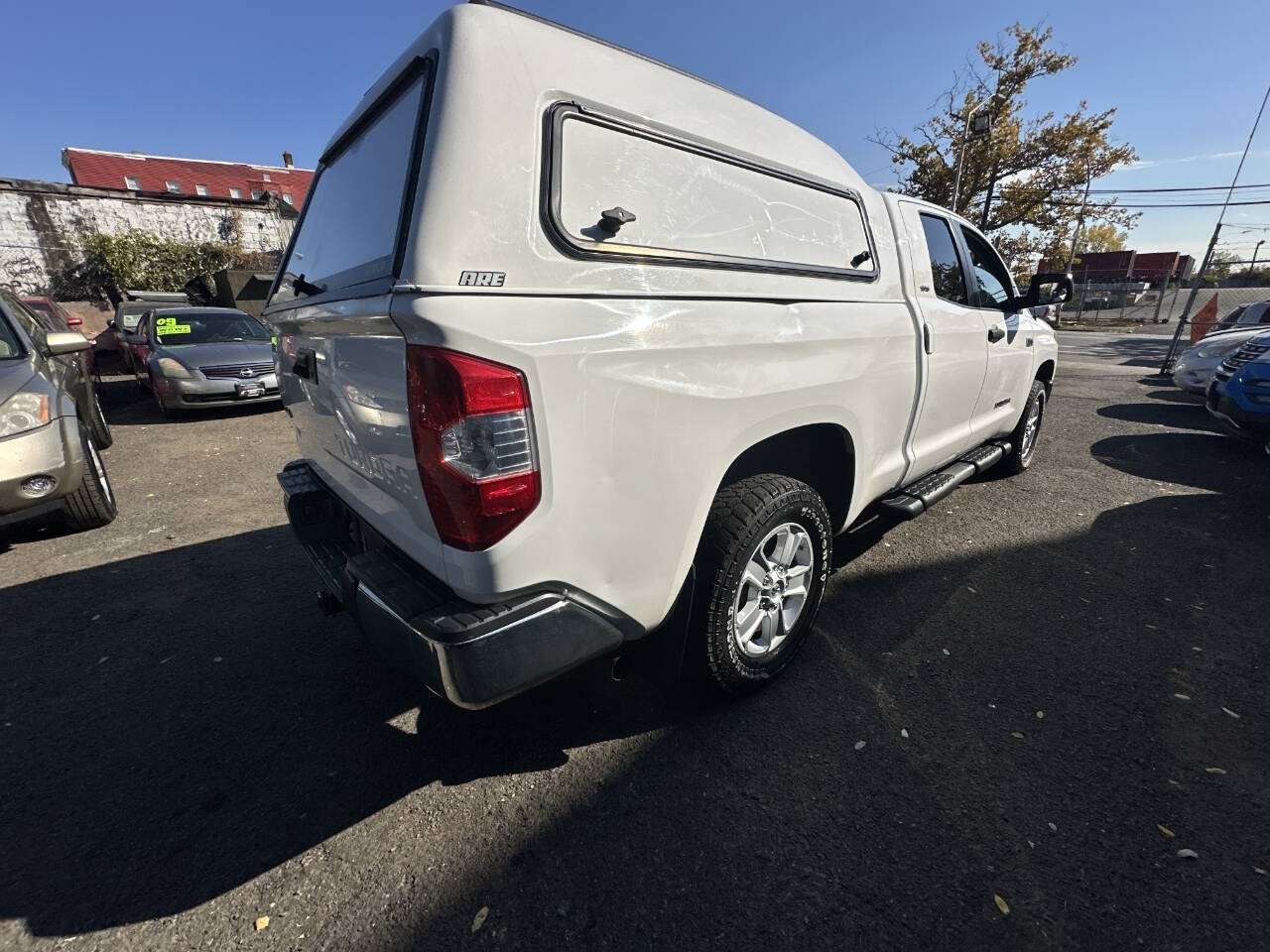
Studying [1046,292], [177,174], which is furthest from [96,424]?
[177,174]

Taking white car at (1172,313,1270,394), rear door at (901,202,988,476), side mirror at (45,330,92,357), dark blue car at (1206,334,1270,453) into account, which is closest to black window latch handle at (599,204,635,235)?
rear door at (901,202,988,476)

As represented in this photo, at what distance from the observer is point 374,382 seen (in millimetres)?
1570

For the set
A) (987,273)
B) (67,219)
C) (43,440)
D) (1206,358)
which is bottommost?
(1206,358)

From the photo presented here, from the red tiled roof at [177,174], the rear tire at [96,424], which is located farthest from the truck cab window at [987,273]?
the red tiled roof at [177,174]

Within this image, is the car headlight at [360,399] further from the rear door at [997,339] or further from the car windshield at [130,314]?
the car windshield at [130,314]

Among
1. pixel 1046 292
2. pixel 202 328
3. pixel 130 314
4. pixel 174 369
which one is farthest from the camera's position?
pixel 130 314

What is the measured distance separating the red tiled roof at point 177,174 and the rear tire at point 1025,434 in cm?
3977

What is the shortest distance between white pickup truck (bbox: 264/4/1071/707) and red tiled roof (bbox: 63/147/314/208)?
39.8 m

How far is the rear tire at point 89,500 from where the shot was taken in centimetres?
368

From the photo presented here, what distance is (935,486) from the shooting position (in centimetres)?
313

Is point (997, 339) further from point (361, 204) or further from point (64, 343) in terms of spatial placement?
point (64, 343)

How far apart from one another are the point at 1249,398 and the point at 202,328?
471 inches

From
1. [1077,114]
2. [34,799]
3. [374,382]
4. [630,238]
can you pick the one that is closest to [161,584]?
[34,799]

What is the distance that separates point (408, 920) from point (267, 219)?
21.9 metres
